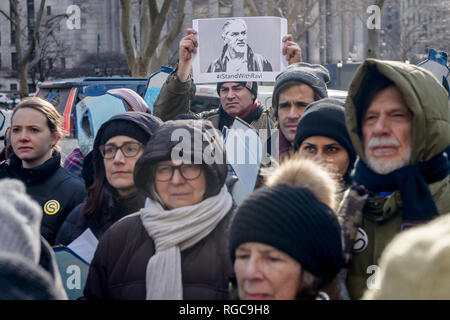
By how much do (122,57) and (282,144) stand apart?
51.2 metres

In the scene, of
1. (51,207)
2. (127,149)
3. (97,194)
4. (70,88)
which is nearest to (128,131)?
(127,149)

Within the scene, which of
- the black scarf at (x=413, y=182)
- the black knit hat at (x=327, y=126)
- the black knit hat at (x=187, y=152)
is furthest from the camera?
the black knit hat at (x=327, y=126)

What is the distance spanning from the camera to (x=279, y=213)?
2.32 meters

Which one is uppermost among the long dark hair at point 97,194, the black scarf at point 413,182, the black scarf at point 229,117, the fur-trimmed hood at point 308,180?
the black scarf at point 229,117

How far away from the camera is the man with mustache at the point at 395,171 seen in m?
2.69

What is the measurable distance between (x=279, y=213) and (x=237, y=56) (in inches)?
99.5

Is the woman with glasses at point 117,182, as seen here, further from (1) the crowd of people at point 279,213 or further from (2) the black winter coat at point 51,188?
(2) the black winter coat at point 51,188

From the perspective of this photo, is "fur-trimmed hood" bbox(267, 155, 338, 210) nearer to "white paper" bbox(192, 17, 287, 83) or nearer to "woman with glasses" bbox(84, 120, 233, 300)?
"woman with glasses" bbox(84, 120, 233, 300)

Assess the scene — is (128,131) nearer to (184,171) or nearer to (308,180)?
(184,171)

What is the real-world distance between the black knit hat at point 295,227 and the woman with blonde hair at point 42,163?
1870 mm

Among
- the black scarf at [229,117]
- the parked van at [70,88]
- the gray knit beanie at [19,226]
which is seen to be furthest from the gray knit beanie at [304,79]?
the parked van at [70,88]

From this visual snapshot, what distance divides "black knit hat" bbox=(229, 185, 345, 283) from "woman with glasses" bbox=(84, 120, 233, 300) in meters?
0.43

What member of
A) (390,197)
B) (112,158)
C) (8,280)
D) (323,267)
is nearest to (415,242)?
(323,267)

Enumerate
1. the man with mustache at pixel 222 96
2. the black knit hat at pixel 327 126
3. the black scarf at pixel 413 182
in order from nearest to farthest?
the black scarf at pixel 413 182 → the black knit hat at pixel 327 126 → the man with mustache at pixel 222 96
